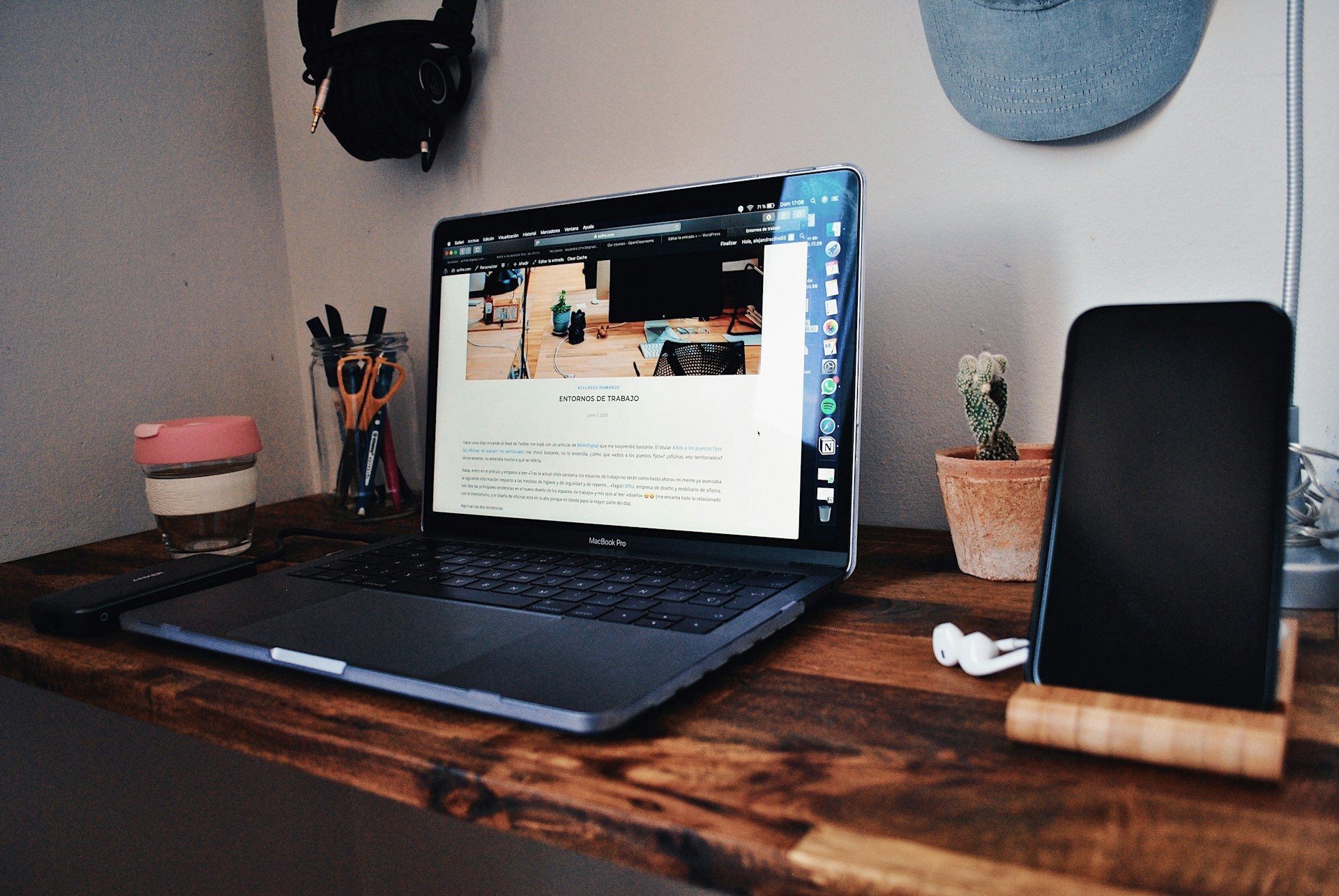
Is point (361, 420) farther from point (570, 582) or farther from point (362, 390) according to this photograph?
point (570, 582)

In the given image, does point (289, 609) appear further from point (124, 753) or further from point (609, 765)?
point (124, 753)

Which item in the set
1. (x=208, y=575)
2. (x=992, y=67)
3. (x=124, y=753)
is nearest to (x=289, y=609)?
(x=208, y=575)

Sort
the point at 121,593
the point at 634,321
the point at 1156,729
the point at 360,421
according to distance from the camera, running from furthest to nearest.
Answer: the point at 360,421
the point at 634,321
the point at 121,593
the point at 1156,729

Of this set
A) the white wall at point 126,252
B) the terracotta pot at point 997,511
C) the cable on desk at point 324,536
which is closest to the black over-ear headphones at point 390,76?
the white wall at point 126,252

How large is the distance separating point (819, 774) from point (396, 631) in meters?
0.28

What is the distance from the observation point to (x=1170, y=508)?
1.36ft

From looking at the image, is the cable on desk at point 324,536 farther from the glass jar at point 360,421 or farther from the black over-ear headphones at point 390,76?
the black over-ear headphones at point 390,76

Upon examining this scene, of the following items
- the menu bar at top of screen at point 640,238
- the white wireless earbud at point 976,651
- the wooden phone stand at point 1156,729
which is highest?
the menu bar at top of screen at point 640,238

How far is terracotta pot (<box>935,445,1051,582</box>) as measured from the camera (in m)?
0.60

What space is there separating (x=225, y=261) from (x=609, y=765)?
0.98 meters

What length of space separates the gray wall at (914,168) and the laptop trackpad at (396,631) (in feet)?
1.48

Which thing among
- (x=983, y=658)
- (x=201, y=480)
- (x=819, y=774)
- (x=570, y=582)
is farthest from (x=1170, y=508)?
(x=201, y=480)

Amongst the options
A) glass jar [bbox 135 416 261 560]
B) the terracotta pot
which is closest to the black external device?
glass jar [bbox 135 416 261 560]

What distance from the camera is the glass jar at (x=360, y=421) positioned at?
3.16 ft
